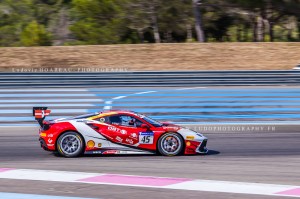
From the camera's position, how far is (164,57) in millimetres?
24734

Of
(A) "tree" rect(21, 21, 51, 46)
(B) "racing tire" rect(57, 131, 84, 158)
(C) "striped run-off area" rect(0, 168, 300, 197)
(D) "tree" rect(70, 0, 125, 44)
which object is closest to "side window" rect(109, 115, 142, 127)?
(B) "racing tire" rect(57, 131, 84, 158)

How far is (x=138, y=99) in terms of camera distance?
712 inches

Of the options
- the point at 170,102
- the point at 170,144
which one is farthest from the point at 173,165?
the point at 170,102

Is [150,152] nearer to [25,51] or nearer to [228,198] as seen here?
[228,198]

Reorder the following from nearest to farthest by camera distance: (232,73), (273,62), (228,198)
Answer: (228,198)
(232,73)
(273,62)

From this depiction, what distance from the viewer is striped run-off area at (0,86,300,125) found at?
16.6 meters

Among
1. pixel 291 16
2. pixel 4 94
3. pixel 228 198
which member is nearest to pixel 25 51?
pixel 4 94

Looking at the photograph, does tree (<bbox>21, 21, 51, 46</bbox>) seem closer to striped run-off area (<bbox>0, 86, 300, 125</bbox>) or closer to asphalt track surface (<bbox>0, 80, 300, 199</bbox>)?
striped run-off area (<bbox>0, 86, 300, 125</bbox>)

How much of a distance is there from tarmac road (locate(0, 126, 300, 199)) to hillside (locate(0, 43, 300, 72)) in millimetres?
10375

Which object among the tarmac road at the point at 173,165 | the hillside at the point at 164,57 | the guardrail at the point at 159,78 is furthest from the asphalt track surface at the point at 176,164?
the hillside at the point at 164,57

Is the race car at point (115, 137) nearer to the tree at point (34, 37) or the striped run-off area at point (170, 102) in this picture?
the striped run-off area at point (170, 102)

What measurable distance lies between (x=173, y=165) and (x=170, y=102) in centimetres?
762

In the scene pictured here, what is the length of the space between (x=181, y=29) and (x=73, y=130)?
21271mm

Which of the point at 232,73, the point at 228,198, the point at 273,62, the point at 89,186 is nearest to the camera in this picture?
the point at 228,198
